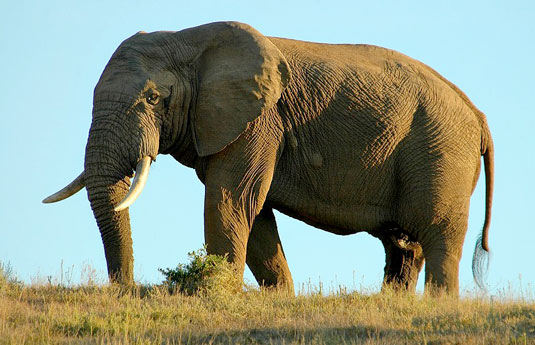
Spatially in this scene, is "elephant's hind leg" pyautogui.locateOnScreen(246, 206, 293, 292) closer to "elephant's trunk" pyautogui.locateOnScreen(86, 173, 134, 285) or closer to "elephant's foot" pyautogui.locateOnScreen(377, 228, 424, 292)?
"elephant's foot" pyautogui.locateOnScreen(377, 228, 424, 292)

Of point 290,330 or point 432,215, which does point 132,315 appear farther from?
point 432,215

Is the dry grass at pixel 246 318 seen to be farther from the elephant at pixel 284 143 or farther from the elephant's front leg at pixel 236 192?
the elephant at pixel 284 143

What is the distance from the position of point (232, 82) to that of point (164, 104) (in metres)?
0.96

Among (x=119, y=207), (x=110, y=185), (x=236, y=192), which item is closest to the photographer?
(x=119, y=207)

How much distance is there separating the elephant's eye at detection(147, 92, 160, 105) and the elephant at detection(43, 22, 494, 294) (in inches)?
0.5

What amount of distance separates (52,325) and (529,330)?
16.6 feet

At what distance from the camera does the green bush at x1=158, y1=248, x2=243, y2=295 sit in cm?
1577

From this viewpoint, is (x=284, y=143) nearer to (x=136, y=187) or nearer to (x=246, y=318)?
(x=136, y=187)

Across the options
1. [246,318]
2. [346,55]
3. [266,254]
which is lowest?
[246,318]

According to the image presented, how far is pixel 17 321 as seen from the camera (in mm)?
14133

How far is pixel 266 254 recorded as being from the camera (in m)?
18.2

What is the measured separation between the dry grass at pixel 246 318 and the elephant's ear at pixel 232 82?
219 centimetres

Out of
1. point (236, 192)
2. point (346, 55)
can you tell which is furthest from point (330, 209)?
point (346, 55)

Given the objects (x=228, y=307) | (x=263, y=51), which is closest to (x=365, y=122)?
(x=263, y=51)
